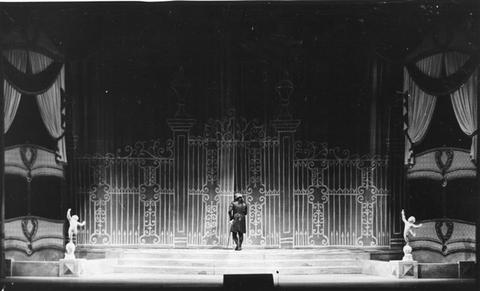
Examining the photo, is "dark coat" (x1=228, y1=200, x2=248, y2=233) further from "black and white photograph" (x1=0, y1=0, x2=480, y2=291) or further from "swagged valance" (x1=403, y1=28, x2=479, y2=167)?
"swagged valance" (x1=403, y1=28, x2=479, y2=167)

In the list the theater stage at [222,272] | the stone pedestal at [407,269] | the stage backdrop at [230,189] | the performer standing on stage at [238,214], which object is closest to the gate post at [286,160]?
the stage backdrop at [230,189]

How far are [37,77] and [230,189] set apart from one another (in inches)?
157

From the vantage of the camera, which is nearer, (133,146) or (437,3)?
(437,3)

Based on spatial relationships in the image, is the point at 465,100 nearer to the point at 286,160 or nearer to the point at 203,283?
the point at 286,160

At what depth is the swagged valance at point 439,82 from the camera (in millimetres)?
12977

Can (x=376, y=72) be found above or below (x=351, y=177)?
above

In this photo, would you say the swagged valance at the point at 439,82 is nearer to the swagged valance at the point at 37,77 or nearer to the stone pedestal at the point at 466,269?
the stone pedestal at the point at 466,269

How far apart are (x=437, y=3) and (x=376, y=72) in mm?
1621

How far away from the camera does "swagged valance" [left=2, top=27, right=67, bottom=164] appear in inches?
514

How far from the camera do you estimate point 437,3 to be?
1256 centimetres

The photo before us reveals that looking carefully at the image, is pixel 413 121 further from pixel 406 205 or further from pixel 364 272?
pixel 364 272

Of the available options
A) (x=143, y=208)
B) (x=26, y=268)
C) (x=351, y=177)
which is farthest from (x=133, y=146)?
(x=351, y=177)

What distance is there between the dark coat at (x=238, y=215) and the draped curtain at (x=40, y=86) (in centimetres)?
316

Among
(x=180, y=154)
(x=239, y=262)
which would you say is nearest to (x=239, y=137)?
(x=180, y=154)
